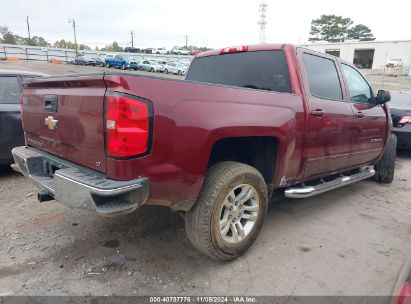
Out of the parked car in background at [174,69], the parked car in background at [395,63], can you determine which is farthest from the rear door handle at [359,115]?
the parked car in background at [395,63]

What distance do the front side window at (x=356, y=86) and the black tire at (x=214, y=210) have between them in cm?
230

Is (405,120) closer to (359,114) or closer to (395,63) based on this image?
(359,114)

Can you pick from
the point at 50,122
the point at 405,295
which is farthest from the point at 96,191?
the point at 405,295

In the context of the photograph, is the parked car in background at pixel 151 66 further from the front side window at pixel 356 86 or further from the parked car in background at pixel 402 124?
the front side window at pixel 356 86

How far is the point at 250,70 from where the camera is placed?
3824 millimetres

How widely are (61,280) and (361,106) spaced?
3.97 meters

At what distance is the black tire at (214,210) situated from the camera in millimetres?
2725

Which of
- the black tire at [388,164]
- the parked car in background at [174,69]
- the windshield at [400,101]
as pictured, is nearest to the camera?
the black tire at [388,164]

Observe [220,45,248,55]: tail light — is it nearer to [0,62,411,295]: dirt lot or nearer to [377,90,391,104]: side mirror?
[0,62,411,295]: dirt lot

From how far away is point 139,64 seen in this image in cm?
4166

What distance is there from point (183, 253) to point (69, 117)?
1.59 m

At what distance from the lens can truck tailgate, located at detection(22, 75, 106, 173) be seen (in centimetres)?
238

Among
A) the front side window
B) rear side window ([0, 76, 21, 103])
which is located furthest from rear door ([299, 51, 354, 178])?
rear side window ([0, 76, 21, 103])

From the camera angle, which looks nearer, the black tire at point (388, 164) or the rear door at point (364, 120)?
the rear door at point (364, 120)
